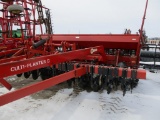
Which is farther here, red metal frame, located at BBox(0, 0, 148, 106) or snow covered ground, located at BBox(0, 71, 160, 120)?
snow covered ground, located at BBox(0, 71, 160, 120)

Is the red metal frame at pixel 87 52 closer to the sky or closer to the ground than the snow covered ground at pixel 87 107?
closer to the sky

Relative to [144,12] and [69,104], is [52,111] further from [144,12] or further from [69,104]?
[144,12]

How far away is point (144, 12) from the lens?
4344 millimetres

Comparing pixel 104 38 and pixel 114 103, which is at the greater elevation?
pixel 104 38

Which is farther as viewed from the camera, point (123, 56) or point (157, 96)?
point (123, 56)

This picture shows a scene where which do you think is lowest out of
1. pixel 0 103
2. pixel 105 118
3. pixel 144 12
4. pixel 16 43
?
pixel 105 118

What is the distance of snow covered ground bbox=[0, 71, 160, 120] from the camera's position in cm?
331

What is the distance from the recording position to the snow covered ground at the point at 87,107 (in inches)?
130

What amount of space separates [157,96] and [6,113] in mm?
3080

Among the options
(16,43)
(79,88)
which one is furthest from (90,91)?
(16,43)

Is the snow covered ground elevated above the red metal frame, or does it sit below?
below

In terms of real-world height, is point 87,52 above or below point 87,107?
above

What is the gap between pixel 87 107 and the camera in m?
3.66

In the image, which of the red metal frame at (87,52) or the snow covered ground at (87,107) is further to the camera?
the snow covered ground at (87,107)
